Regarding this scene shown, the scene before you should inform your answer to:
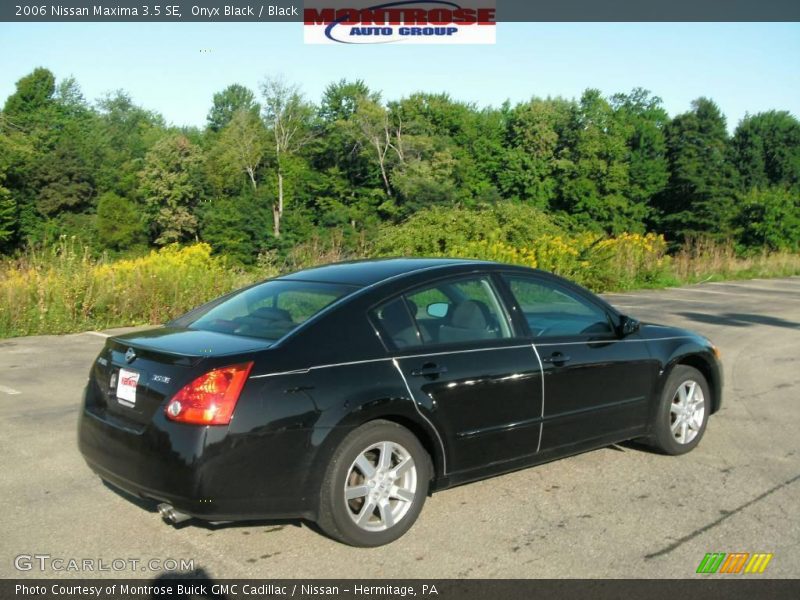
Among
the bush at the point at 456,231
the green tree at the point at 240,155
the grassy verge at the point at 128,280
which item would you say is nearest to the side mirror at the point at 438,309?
the grassy verge at the point at 128,280

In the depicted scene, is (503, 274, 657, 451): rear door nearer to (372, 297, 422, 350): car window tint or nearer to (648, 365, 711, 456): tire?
(648, 365, 711, 456): tire

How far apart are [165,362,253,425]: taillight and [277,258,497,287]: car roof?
3.72 ft

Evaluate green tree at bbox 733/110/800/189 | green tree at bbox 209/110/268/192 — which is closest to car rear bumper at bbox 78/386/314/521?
green tree at bbox 209/110/268/192

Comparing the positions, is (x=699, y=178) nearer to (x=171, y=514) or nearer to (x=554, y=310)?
(x=554, y=310)

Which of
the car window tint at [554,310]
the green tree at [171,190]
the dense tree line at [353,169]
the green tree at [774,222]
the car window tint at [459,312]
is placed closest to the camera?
the car window tint at [459,312]

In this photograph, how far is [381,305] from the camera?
4934 mm

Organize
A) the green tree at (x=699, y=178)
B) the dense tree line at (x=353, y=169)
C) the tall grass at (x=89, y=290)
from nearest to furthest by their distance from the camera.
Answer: the tall grass at (x=89, y=290), the dense tree line at (x=353, y=169), the green tree at (x=699, y=178)

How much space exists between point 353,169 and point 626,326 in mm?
65047

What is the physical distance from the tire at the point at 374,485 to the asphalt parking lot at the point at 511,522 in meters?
0.13

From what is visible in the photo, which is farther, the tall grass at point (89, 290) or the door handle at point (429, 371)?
the tall grass at point (89, 290)

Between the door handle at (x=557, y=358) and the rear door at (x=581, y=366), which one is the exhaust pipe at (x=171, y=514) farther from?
the door handle at (x=557, y=358)

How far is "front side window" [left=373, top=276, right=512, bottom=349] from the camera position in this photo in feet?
16.3

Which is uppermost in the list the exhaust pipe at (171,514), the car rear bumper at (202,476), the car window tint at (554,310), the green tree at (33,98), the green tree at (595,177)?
the green tree at (33,98)

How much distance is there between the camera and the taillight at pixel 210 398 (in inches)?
166
